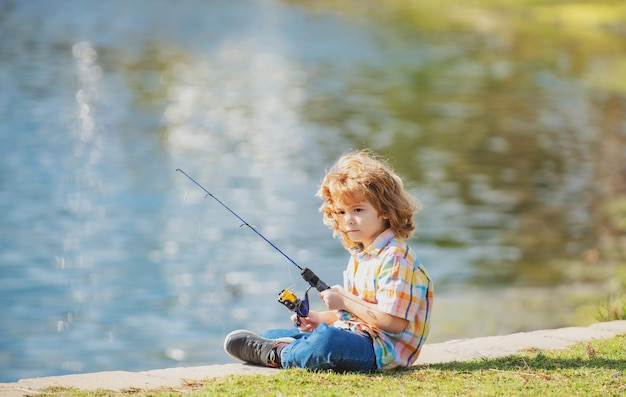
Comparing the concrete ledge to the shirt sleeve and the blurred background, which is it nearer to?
the shirt sleeve

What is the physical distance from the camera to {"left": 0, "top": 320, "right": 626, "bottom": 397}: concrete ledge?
4.50 metres

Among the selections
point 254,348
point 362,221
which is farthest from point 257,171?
point 362,221

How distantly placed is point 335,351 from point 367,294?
309mm

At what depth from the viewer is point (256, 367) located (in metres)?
4.89

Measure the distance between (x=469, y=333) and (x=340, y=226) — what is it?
15.0ft

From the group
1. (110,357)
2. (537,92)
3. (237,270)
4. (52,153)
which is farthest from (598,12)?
(110,357)

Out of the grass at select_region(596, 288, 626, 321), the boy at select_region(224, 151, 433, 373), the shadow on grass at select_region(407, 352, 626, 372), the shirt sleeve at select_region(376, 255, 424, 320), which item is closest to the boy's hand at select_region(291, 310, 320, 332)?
the boy at select_region(224, 151, 433, 373)

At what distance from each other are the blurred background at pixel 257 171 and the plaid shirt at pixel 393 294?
10.2 feet

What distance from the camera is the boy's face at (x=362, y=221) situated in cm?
475

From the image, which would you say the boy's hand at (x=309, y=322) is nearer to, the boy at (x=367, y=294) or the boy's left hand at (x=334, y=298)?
the boy at (x=367, y=294)

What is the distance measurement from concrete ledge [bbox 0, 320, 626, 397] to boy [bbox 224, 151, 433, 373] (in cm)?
25

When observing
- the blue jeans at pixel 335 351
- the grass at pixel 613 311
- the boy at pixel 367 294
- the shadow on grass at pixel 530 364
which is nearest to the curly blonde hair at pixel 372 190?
the boy at pixel 367 294

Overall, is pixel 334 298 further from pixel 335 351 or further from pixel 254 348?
pixel 254 348

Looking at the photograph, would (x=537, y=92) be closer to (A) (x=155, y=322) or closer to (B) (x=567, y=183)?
(B) (x=567, y=183)
